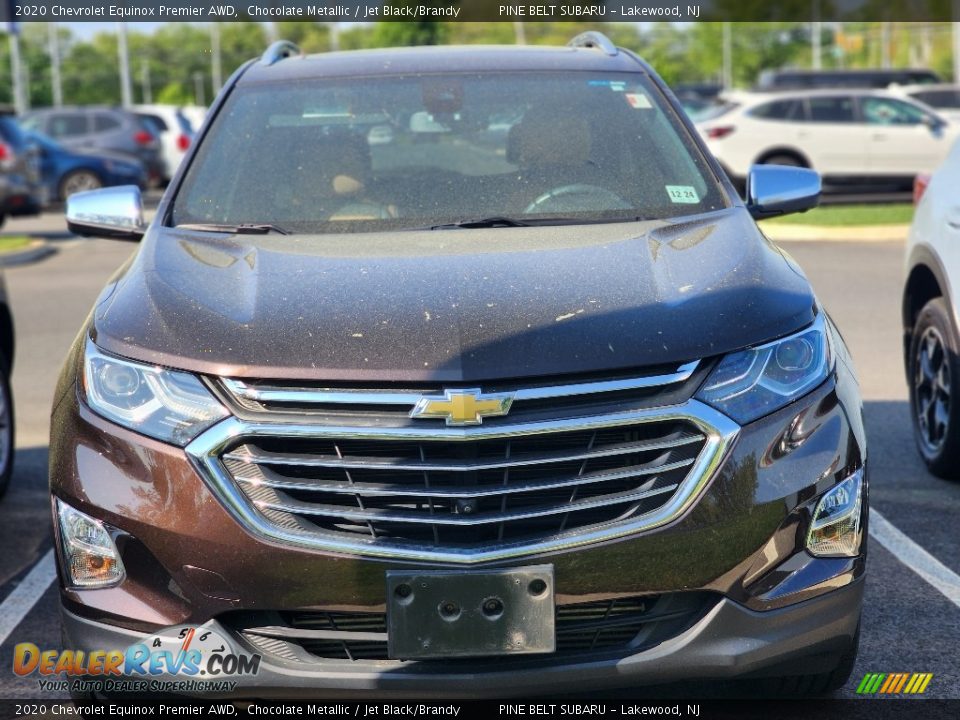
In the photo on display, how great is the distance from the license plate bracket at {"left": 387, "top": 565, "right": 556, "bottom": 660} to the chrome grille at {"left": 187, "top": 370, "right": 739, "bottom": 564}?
0.17ft

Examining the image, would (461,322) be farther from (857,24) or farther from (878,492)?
(857,24)

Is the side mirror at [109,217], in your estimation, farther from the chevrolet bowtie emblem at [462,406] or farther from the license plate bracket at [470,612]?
the license plate bracket at [470,612]

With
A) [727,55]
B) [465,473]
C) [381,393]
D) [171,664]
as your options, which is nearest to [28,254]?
[171,664]

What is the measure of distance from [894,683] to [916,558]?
125 cm

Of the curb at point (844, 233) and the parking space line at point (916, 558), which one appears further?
the curb at point (844, 233)

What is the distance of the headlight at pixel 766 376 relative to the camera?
317 centimetres

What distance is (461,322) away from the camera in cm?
329

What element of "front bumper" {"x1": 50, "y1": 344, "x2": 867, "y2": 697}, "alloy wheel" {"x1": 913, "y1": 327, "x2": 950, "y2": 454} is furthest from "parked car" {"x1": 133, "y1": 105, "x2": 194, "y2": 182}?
"front bumper" {"x1": 50, "y1": 344, "x2": 867, "y2": 697}

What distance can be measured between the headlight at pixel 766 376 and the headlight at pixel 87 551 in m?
1.36

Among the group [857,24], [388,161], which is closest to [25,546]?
[388,161]

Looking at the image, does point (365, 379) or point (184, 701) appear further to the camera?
point (184, 701)

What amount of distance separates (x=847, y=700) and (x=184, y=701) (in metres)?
1.71

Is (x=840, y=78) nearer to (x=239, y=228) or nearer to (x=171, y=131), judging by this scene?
(x=171, y=131)

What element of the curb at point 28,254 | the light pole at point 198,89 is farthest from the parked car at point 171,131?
the light pole at point 198,89
